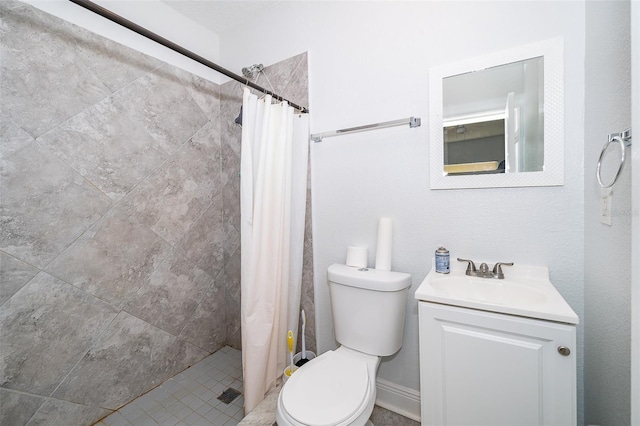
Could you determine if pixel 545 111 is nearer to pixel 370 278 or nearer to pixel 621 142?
pixel 621 142

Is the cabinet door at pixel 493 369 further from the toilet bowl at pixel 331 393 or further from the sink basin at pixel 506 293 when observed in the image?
the toilet bowl at pixel 331 393

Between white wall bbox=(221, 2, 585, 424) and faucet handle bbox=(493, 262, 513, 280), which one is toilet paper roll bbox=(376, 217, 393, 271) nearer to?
white wall bbox=(221, 2, 585, 424)

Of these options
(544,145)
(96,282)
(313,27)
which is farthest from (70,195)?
(544,145)

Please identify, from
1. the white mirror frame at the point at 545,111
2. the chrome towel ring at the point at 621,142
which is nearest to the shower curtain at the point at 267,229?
the white mirror frame at the point at 545,111

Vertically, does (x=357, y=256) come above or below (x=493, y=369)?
above

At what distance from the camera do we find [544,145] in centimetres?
→ 112

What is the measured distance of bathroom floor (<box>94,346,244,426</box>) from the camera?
1437mm

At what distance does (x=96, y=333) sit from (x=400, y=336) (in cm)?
165

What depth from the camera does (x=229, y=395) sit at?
163cm

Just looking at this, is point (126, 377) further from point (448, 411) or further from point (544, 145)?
point (544, 145)

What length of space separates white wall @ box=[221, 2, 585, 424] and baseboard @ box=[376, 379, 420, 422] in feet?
0.14

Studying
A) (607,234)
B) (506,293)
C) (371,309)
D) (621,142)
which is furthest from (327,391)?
(621,142)

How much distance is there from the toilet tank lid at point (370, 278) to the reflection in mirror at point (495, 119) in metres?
0.59

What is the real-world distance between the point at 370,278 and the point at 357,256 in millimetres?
219
